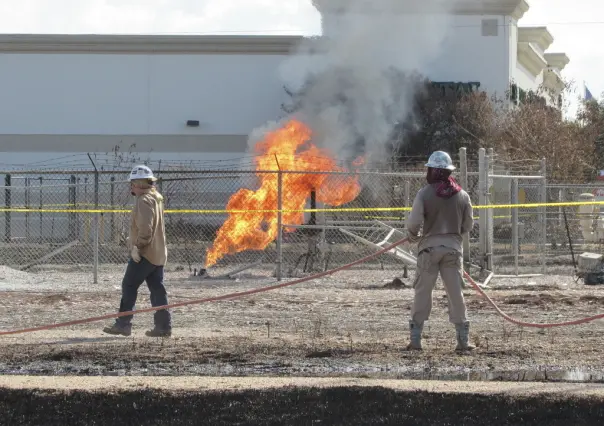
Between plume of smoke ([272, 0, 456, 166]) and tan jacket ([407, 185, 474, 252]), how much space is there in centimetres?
2323

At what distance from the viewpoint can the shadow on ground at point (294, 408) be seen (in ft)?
22.5

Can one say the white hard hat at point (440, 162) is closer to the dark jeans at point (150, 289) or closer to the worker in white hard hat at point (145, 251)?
the worker in white hard hat at point (145, 251)

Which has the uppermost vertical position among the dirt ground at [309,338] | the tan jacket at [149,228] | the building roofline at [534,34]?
the building roofline at [534,34]

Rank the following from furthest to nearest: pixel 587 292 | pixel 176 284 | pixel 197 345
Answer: pixel 176 284 → pixel 587 292 → pixel 197 345

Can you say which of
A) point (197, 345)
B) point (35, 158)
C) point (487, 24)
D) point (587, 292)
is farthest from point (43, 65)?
point (197, 345)

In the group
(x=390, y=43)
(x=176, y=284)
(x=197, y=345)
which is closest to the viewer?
(x=197, y=345)

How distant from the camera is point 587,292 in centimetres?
1590

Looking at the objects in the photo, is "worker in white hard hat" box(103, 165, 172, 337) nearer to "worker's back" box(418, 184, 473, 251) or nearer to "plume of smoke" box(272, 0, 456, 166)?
"worker's back" box(418, 184, 473, 251)

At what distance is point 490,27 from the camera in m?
43.1

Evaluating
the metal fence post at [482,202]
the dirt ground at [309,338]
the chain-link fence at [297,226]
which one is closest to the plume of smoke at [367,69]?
the chain-link fence at [297,226]

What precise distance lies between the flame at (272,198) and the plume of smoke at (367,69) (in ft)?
21.3

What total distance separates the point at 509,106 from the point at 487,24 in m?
4.14

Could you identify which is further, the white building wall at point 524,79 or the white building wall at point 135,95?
the white building wall at point 524,79

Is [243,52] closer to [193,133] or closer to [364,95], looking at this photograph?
[193,133]
